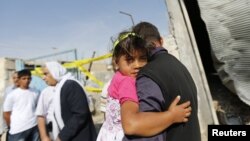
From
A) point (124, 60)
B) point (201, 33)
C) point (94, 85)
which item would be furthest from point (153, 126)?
point (94, 85)

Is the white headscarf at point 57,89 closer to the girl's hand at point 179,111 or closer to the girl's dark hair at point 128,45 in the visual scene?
the girl's dark hair at point 128,45

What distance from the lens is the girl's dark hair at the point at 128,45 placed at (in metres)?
1.92

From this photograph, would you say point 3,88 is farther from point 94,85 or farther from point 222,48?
point 222,48

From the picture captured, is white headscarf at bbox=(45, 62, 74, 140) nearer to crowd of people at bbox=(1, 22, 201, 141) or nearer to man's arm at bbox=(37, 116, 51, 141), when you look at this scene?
man's arm at bbox=(37, 116, 51, 141)

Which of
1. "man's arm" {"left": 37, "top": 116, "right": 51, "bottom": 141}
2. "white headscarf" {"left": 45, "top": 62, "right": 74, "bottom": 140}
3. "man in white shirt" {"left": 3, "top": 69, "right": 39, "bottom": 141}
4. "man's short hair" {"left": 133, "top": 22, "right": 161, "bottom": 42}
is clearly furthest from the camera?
"man in white shirt" {"left": 3, "top": 69, "right": 39, "bottom": 141}

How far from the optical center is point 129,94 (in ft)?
5.93

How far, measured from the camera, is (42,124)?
13.1 feet

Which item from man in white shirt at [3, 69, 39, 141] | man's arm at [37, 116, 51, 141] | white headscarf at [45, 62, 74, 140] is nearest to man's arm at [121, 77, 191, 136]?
white headscarf at [45, 62, 74, 140]

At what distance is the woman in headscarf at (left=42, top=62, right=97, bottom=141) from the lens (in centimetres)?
318

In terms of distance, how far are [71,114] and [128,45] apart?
4.85ft

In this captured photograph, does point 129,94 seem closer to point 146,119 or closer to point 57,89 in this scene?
point 146,119

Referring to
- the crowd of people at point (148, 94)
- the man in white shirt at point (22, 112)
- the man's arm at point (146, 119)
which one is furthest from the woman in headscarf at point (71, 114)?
the man in white shirt at point (22, 112)

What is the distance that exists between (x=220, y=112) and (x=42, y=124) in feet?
11.0

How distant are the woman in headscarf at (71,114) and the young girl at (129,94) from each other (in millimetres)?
999
